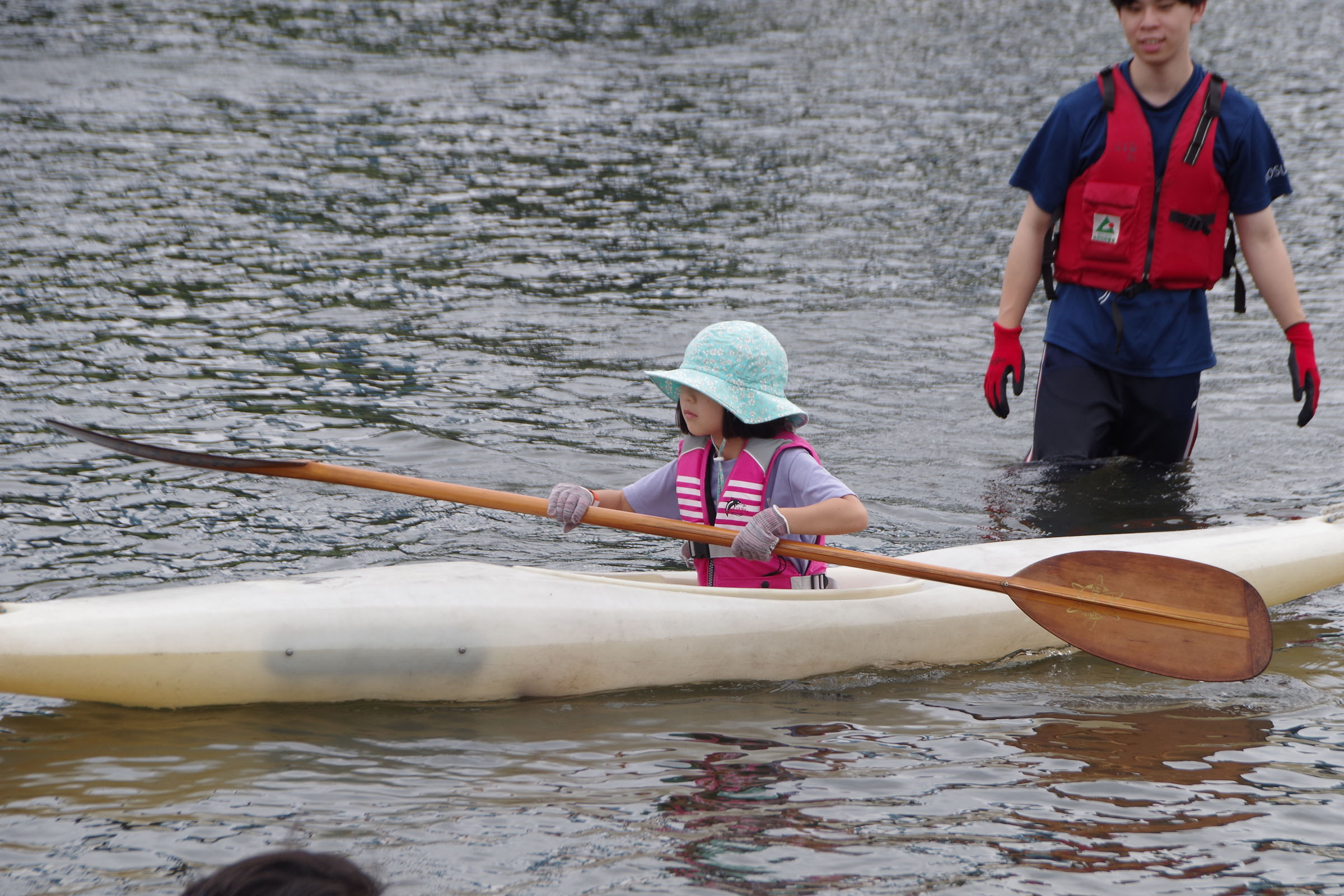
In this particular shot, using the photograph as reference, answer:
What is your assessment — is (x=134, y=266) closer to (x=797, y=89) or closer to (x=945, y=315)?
(x=945, y=315)

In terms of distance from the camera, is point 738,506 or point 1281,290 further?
point 1281,290

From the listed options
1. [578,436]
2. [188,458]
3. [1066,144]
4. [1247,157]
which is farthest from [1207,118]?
[188,458]

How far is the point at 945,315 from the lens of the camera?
29.3 feet

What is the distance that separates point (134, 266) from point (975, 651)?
689cm

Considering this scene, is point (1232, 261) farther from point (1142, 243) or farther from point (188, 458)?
point (188, 458)

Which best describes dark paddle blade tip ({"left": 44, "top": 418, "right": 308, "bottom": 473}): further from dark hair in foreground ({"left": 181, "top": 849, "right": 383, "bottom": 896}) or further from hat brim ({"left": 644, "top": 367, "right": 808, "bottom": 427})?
dark hair in foreground ({"left": 181, "top": 849, "right": 383, "bottom": 896})

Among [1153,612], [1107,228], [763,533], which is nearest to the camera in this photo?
[763,533]

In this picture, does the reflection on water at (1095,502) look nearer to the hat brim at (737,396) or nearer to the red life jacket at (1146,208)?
the red life jacket at (1146,208)

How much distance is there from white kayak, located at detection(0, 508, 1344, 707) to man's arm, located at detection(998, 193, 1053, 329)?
1.10 meters

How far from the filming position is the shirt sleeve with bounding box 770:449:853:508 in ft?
12.7

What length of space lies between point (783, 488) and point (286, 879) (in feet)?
8.63

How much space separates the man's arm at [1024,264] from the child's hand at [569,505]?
6.39 ft

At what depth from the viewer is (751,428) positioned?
4031 millimetres

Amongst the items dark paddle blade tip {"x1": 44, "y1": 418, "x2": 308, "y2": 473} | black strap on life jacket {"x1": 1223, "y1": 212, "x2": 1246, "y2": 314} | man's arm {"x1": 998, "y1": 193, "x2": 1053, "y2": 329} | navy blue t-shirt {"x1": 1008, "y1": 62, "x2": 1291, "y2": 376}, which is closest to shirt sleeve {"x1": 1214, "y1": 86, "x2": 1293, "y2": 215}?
navy blue t-shirt {"x1": 1008, "y1": 62, "x2": 1291, "y2": 376}
